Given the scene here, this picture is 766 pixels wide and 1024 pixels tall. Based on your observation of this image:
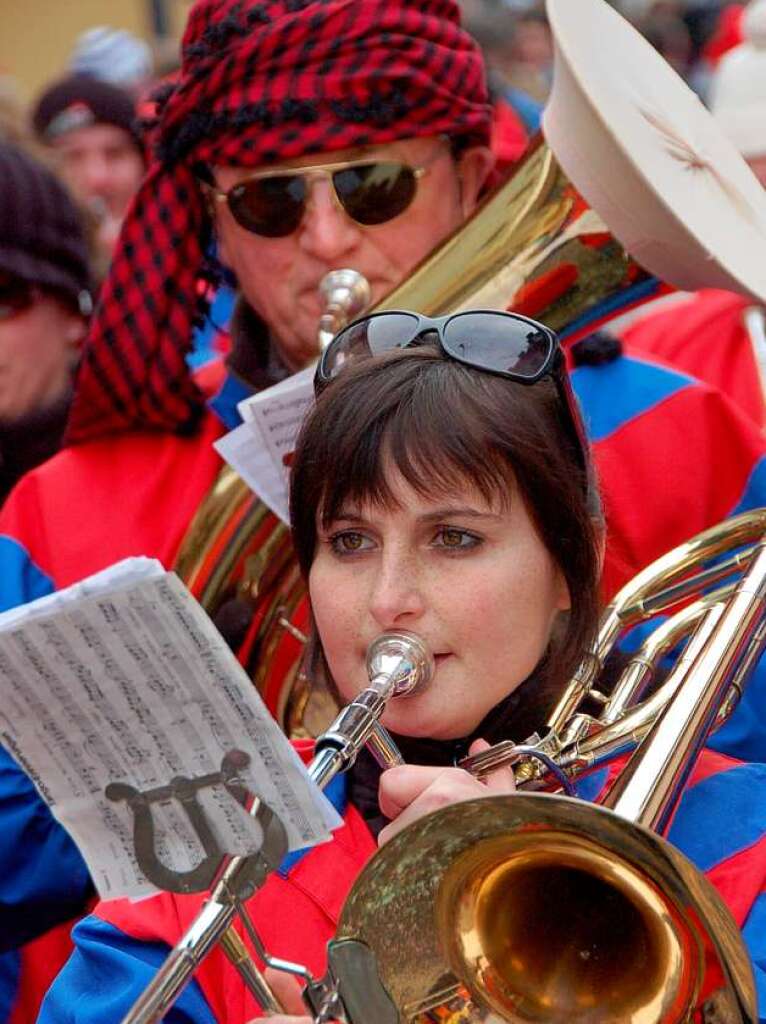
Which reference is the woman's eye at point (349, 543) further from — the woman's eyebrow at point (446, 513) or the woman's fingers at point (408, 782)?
the woman's fingers at point (408, 782)

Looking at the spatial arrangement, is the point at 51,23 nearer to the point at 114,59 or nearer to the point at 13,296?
the point at 114,59

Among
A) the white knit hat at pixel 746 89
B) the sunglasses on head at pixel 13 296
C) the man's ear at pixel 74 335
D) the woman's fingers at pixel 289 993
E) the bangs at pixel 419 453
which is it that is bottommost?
the white knit hat at pixel 746 89

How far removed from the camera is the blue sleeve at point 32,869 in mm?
2650

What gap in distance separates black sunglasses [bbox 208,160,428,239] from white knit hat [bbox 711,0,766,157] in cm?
112

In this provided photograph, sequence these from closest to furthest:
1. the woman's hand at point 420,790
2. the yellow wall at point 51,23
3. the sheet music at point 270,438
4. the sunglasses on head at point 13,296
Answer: the woman's hand at point 420,790
the sheet music at point 270,438
the sunglasses on head at point 13,296
the yellow wall at point 51,23

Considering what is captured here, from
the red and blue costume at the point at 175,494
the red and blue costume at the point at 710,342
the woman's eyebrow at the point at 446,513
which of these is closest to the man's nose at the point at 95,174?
the red and blue costume at the point at 710,342

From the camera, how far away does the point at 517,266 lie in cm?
265

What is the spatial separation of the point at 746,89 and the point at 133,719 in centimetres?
271

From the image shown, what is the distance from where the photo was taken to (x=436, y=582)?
6.15 ft

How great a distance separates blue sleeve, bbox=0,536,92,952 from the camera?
265 cm

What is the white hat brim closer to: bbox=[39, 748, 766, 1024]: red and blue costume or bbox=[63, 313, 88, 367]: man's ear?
bbox=[39, 748, 766, 1024]: red and blue costume

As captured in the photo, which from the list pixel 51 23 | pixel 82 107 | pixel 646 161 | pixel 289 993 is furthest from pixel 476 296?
pixel 51 23

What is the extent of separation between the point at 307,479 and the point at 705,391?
1.07 m

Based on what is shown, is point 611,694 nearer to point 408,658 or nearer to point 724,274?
point 408,658
